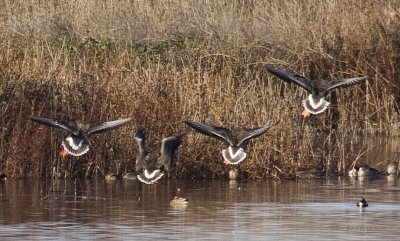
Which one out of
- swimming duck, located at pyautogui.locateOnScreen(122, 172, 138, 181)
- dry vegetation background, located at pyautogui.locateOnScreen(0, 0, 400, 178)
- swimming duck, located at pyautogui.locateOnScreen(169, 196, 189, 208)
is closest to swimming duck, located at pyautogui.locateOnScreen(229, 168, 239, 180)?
dry vegetation background, located at pyautogui.locateOnScreen(0, 0, 400, 178)

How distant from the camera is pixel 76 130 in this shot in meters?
13.6

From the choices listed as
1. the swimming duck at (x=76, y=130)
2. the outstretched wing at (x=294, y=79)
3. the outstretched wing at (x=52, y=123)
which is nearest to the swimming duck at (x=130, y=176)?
the swimming duck at (x=76, y=130)

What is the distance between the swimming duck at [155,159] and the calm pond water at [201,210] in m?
0.31

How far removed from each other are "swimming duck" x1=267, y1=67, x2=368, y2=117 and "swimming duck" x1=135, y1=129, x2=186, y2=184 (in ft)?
4.13

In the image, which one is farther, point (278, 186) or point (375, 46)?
point (375, 46)

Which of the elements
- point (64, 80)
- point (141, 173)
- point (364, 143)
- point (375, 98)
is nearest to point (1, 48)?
point (64, 80)

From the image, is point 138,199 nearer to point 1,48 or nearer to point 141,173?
point 141,173

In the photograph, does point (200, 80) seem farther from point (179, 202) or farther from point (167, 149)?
point (179, 202)

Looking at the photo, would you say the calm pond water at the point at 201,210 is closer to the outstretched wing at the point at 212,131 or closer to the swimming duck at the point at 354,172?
the swimming duck at the point at 354,172

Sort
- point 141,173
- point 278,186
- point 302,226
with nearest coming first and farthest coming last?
point 302,226
point 141,173
point 278,186

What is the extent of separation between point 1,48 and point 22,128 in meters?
1.40

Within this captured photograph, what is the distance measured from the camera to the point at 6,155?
15.3 meters

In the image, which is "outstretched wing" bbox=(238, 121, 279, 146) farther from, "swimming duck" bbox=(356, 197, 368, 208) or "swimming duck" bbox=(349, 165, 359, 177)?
"swimming duck" bbox=(349, 165, 359, 177)

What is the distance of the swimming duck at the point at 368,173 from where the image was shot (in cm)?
1581
